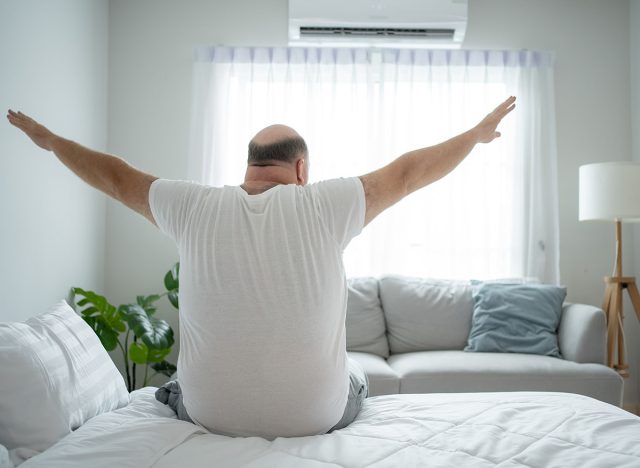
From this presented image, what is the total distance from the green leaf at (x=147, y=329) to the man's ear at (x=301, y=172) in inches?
76.6

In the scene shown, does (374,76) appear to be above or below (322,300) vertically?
above

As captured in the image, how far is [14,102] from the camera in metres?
2.80

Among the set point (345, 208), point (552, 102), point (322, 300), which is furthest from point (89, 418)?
point (552, 102)

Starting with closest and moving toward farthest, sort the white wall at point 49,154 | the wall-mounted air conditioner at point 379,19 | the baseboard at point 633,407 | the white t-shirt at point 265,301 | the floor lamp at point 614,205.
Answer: the white t-shirt at point 265,301
the white wall at point 49,154
the floor lamp at point 614,205
the wall-mounted air conditioner at point 379,19
the baseboard at point 633,407

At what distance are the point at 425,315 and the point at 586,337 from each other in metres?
0.91

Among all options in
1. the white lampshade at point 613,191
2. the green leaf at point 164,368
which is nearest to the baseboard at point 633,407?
the white lampshade at point 613,191

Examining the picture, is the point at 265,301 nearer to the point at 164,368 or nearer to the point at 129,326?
the point at 129,326

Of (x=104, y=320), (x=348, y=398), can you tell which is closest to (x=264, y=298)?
(x=348, y=398)

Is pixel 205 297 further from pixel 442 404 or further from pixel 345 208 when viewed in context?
pixel 442 404

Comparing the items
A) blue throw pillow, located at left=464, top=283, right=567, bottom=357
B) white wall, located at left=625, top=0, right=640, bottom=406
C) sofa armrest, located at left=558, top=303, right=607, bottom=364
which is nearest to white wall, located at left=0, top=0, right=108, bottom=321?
blue throw pillow, located at left=464, top=283, right=567, bottom=357

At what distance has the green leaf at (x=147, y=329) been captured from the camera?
327cm

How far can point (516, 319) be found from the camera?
349cm

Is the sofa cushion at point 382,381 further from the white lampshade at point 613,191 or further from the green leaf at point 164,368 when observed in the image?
the white lampshade at point 613,191

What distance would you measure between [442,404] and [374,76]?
121 inches
